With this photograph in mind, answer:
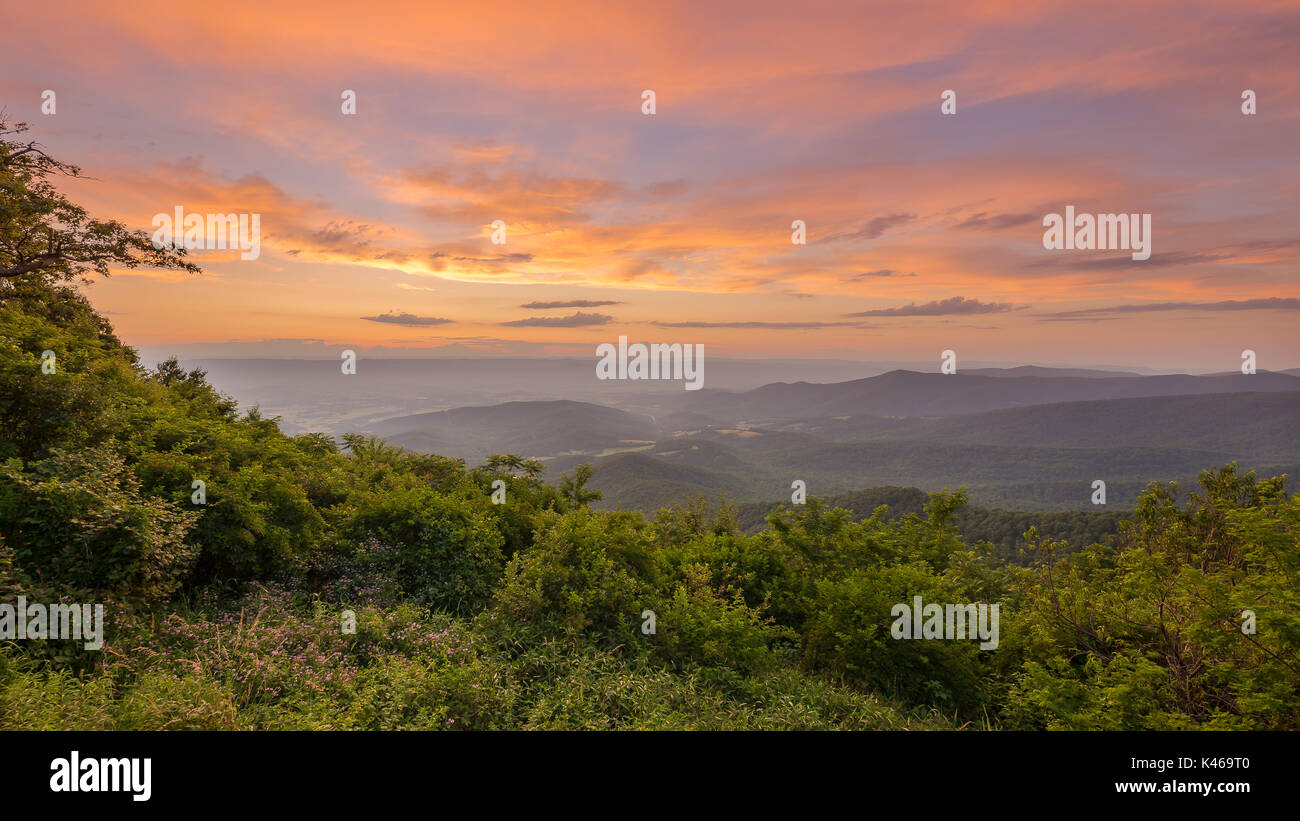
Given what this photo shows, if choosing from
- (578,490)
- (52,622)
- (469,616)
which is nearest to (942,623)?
(469,616)

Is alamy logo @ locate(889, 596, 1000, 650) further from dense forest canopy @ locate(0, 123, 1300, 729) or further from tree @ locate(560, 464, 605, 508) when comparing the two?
tree @ locate(560, 464, 605, 508)

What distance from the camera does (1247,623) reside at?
7129 mm

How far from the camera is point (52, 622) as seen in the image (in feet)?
19.6

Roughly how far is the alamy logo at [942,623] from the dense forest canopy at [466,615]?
0.23 m

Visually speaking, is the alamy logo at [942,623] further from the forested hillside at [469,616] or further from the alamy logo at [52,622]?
the alamy logo at [52,622]

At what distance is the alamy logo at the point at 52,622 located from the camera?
18.9 ft

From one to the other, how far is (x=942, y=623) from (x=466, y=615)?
1013 cm
